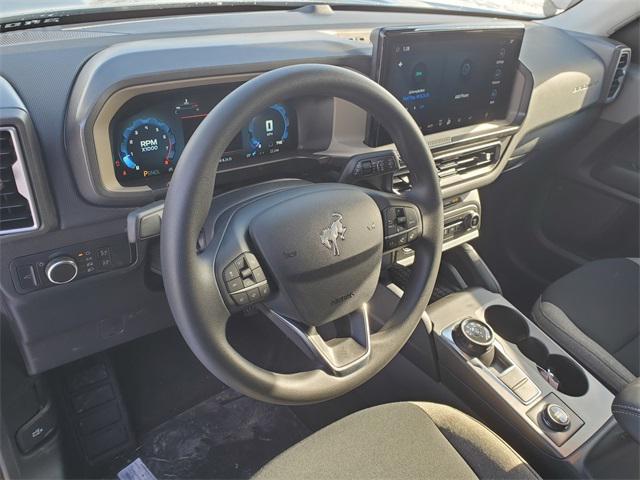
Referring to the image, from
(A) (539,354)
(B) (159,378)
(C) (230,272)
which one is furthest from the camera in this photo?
(B) (159,378)

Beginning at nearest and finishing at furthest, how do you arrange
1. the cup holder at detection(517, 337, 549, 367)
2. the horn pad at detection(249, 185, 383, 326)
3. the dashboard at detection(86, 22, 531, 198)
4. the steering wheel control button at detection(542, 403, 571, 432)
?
the horn pad at detection(249, 185, 383, 326), the dashboard at detection(86, 22, 531, 198), the steering wheel control button at detection(542, 403, 571, 432), the cup holder at detection(517, 337, 549, 367)

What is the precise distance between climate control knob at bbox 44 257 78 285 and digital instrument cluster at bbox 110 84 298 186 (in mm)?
185

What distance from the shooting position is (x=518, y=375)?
1382 mm

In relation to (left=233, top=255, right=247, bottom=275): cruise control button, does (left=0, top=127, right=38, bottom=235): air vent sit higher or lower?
higher

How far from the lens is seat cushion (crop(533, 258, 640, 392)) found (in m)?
1.51

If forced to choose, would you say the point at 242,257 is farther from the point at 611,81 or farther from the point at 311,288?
the point at 611,81

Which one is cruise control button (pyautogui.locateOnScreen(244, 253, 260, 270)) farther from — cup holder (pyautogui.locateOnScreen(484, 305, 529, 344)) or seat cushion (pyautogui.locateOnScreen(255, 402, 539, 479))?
cup holder (pyautogui.locateOnScreen(484, 305, 529, 344))

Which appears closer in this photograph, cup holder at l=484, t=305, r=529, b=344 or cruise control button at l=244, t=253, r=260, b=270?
cruise control button at l=244, t=253, r=260, b=270

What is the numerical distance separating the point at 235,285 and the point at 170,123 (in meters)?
0.42

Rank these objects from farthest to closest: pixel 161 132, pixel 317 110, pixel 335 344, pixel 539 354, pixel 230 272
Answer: pixel 539 354 < pixel 317 110 < pixel 161 132 < pixel 335 344 < pixel 230 272

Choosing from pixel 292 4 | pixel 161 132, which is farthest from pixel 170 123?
pixel 292 4

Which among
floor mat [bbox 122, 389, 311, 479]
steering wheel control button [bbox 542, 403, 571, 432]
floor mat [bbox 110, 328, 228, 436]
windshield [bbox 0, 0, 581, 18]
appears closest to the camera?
windshield [bbox 0, 0, 581, 18]

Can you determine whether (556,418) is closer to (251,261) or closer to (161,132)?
(251,261)

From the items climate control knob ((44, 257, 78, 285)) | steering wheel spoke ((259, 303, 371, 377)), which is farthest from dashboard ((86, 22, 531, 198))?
steering wheel spoke ((259, 303, 371, 377))
